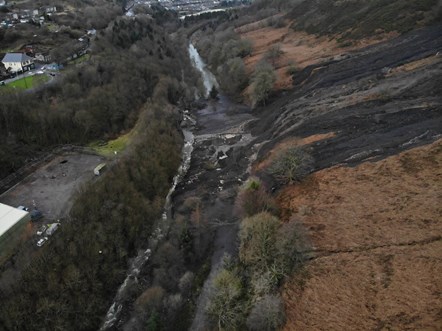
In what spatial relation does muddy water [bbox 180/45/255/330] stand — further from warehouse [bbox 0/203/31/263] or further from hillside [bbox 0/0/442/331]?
warehouse [bbox 0/203/31/263]

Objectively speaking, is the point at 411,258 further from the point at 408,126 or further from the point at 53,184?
the point at 53,184

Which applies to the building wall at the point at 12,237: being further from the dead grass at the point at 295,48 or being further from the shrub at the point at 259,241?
the dead grass at the point at 295,48

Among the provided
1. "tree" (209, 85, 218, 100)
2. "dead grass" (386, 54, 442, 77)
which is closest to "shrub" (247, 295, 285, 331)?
"dead grass" (386, 54, 442, 77)

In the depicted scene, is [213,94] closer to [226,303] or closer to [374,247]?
[374,247]

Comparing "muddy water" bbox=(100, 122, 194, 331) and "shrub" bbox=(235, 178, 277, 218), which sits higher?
"shrub" bbox=(235, 178, 277, 218)

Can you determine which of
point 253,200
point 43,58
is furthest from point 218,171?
point 43,58
